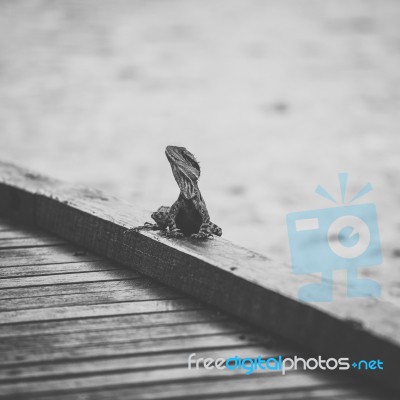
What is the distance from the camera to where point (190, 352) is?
2590 millimetres

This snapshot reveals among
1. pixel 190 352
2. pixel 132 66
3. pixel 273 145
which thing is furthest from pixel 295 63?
pixel 190 352

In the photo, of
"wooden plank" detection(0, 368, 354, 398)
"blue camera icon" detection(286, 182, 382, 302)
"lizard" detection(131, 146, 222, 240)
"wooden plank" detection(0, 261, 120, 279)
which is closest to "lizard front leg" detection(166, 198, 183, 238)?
"lizard" detection(131, 146, 222, 240)

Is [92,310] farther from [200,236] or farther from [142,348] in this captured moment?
[200,236]

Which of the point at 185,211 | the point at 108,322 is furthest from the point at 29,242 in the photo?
the point at 108,322

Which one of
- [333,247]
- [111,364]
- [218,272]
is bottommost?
[333,247]

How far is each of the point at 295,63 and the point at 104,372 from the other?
11925mm

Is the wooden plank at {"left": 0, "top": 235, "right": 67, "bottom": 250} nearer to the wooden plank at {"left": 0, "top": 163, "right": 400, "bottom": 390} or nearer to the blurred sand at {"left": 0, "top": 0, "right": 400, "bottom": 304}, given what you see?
the wooden plank at {"left": 0, "top": 163, "right": 400, "bottom": 390}

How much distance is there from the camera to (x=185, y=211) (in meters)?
3.25

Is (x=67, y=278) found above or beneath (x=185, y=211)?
beneath

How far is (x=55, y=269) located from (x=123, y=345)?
2.75 ft

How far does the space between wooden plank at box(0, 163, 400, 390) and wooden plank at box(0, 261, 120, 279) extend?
7cm

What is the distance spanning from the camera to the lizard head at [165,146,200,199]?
10.6 ft

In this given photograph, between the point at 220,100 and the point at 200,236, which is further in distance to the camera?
the point at 220,100

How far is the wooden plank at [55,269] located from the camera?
3.29 metres
